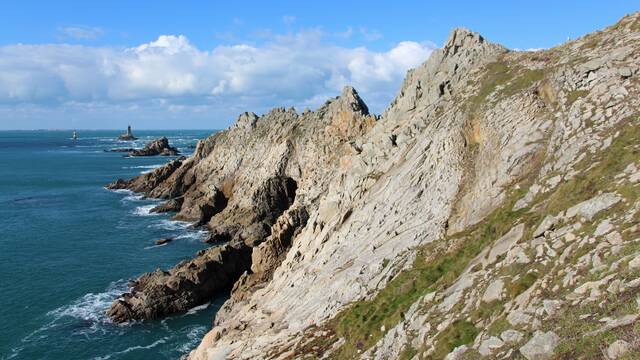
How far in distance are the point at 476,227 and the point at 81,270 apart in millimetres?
50732

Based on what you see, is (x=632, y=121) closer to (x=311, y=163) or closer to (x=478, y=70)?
(x=478, y=70)

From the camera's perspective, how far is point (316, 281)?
112 feet

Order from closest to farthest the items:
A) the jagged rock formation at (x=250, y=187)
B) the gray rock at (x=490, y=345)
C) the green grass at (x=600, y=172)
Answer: the gray rock at (x=490, y=345) → the green grass at (x=600, y=172) → the jagged rock formation at (x=250, y=187)

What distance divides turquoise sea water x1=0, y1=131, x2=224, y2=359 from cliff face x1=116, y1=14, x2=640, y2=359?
739 centimetres

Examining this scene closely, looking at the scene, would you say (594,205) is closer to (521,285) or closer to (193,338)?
(521,285)

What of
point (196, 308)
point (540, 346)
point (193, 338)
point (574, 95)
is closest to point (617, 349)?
point (540, 346)

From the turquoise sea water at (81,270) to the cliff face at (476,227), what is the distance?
7.39 metres

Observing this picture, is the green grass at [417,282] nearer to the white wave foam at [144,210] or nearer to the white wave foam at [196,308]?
the white wave foam at [196,308]

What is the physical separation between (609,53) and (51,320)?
4958cm

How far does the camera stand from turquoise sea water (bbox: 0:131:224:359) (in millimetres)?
44281

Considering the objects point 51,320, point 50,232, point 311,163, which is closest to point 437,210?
point 51,320

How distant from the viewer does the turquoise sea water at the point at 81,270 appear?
145 ft

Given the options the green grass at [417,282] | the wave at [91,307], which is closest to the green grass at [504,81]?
the green grass at [417,282]

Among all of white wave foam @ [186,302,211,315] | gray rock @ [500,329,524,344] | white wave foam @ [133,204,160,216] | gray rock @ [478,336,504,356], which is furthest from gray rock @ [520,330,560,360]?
white wave foam @ [133,204,160,216]
